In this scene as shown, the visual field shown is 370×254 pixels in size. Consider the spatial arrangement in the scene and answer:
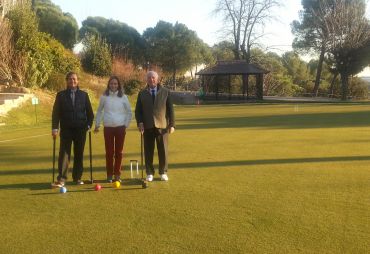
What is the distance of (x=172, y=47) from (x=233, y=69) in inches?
Result: 490

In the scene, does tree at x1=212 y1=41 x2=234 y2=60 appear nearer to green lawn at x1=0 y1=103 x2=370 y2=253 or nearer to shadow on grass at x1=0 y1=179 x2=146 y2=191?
green lawn at x1=0 y1=103 x2=370 y2=253

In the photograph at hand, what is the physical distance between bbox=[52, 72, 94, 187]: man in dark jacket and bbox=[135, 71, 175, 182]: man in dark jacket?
0.84m

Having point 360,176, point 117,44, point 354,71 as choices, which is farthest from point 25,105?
point 354,71

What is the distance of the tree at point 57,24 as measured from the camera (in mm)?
43312

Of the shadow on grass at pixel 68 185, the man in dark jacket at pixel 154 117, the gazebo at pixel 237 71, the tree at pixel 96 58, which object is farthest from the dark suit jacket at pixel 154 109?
the gazebo at pixel 237 71

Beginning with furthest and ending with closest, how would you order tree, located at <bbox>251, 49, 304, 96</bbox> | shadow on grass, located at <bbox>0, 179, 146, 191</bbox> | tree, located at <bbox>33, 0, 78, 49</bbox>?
tree, located at <bbox>251, 49, 304, 96</bbox>, tree, located at <bbox>33, 0, 78, 49</bbox>, shadow on grass, located at <bbox>0, 179, 146, 191</bbox>

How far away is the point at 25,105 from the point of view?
893 inches

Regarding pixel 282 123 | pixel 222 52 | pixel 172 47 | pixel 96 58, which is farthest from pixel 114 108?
pixel 222 52

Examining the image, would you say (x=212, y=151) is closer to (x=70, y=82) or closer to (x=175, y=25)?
(x=70, y=82)

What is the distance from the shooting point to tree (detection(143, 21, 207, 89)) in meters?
52.2

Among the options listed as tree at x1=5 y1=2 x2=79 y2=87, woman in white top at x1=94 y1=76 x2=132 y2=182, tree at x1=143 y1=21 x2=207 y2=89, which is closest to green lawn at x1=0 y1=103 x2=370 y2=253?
woman in white top at x1=94 y1=76 x2=132 y2=182

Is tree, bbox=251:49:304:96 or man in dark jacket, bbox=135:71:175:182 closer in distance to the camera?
man in dark jacket, bbox=135:71:175:182

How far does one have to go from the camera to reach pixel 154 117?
23.7ft

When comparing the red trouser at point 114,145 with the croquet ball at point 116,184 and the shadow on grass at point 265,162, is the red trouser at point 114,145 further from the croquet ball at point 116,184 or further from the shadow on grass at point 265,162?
the shadow on grass at point 265,162
